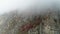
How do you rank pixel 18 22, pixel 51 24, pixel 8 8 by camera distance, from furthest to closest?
pixel 8 8, pixel 18 22, pixel 51 24

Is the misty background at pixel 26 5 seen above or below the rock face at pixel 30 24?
above

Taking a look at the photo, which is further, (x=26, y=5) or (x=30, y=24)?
(x=26, y=5)

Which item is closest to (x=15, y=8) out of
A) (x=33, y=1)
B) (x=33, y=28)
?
(x=33, y=1)

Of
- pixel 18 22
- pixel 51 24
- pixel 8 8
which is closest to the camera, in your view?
pixel 51 24

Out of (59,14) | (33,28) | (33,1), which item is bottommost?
(33,28)

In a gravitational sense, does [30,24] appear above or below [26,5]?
below

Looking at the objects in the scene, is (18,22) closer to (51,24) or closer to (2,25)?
(2,25)

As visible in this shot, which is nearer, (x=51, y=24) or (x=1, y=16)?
(x=51, y=24)

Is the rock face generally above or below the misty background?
below
